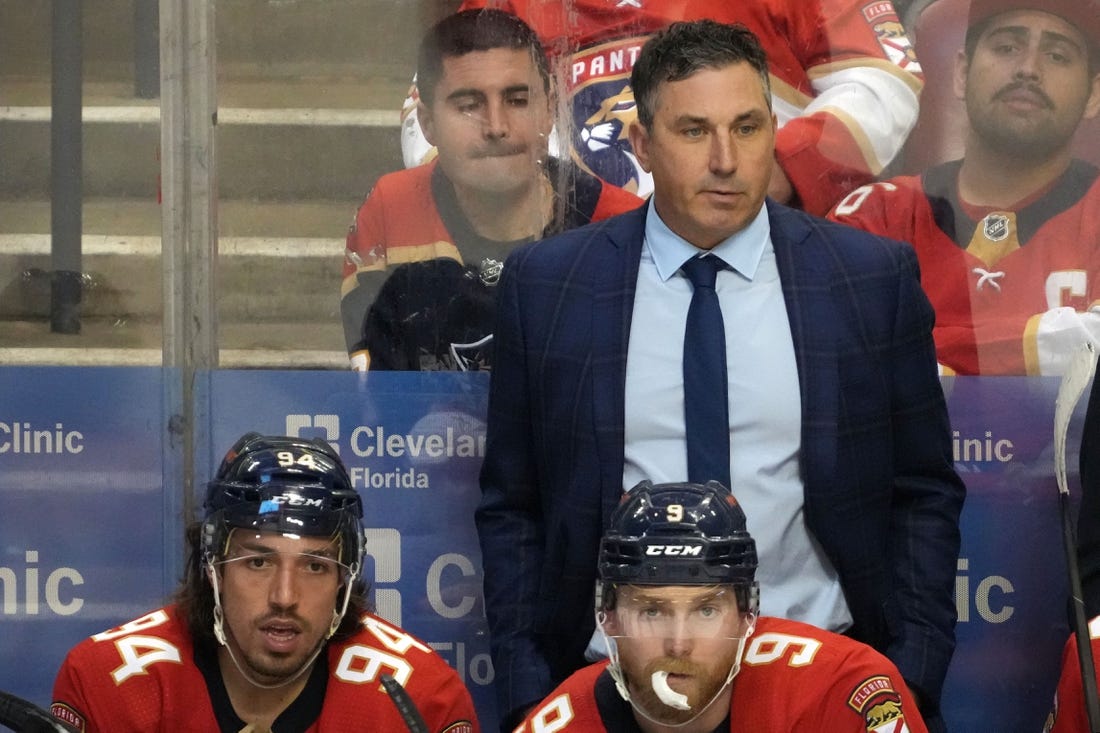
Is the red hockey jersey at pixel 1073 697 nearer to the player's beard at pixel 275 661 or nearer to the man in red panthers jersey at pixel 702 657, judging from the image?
the man in red panthers jersey at pixel 702 657

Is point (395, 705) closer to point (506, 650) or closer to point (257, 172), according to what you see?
point (506, 650)

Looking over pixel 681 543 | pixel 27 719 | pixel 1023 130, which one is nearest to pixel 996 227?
pixel 1023 130

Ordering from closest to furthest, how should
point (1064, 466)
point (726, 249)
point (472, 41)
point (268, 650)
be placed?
point (268, 650) → point (726, 249) → point (1064, 466) → point (472, 41)

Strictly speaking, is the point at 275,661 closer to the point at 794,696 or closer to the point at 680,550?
the point at 680,550

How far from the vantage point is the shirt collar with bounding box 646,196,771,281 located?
297 centimetres

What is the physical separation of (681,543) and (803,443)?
1.40 feet

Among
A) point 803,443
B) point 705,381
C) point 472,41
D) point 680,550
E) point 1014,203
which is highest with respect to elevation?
point 472,41

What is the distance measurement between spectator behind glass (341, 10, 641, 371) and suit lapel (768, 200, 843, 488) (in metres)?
0.61

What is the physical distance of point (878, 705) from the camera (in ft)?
8.12

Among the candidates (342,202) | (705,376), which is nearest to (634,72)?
(705,376)

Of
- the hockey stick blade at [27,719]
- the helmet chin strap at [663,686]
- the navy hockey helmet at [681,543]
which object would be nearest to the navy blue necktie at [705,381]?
the navy hockey helmet at [681,543]

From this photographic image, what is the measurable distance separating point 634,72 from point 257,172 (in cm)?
89

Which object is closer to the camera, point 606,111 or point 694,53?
point 694,53

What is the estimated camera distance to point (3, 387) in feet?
11.6
